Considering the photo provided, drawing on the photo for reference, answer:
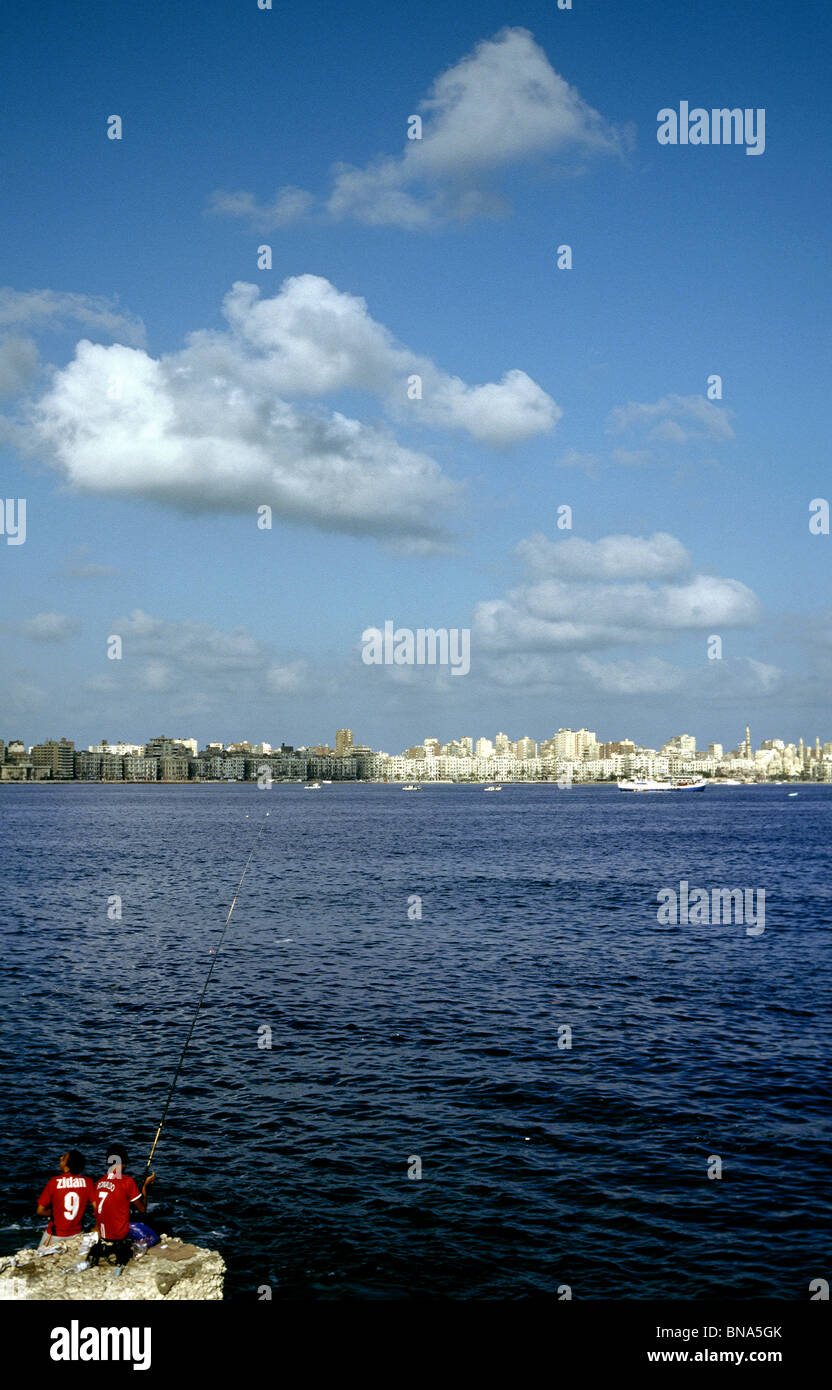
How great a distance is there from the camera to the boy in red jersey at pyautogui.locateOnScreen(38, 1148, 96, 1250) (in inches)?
659

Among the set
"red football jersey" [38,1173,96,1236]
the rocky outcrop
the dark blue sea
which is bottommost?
the dark blue sea

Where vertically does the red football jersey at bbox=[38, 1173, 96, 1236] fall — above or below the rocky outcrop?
above

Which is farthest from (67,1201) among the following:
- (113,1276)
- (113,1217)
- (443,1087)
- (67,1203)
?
(443,1087)

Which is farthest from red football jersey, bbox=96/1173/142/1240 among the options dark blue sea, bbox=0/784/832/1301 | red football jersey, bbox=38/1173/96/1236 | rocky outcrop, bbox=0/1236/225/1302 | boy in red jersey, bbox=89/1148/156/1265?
dark blue sea, bbox=0/784/832/1301

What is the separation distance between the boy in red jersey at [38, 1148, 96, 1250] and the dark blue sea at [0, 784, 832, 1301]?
259cm

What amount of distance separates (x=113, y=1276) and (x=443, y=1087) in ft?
46.2

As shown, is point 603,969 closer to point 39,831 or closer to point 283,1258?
point 283,1258

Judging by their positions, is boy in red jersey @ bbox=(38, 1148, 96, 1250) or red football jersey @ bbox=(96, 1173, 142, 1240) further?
boy in red jersey @ bbox=(38, 1148, 96, 1250)

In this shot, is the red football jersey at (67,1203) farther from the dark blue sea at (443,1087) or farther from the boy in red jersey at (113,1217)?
the dark blue sea at (443,1087)

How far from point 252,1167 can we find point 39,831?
12876 cm

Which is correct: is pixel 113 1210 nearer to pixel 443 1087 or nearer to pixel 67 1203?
pixel 67 1203

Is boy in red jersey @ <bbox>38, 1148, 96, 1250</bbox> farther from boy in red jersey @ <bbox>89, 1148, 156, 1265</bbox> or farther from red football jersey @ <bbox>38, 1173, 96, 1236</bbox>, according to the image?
boy in red jersey @ <bbox>89, 1148, 156, 1265</bbox>
